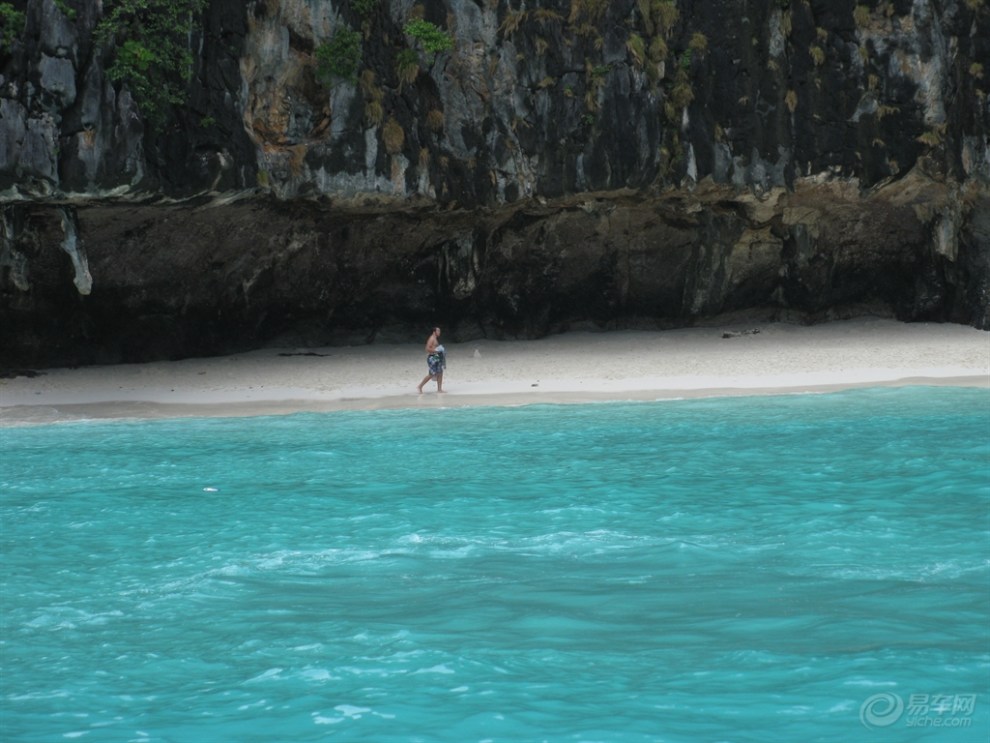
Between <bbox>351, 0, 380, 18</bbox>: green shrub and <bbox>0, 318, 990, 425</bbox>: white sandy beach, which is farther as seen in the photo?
<bbox>351, 0, 380, 18</bbox>: green shrub

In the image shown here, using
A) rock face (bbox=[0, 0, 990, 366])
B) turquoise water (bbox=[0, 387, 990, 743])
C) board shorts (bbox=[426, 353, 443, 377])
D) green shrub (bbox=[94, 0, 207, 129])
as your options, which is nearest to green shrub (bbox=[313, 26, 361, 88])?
rock face (bbox=[0, 0, 990, 366])

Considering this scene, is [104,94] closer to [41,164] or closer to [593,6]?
[41,164]

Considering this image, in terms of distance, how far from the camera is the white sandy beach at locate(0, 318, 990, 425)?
2028cm

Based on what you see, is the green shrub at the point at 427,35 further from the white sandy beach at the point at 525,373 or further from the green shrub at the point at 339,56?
the white sandy beach at the point at 525,373

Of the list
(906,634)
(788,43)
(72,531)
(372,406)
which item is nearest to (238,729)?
(906,634)

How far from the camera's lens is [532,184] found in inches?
966

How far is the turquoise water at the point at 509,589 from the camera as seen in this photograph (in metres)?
6.05

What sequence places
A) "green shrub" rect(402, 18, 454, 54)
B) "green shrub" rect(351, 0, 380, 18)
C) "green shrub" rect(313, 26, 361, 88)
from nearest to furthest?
"green shrub" rect(313, 26, 361, 88)
"green shrub" rect(351, 0, 380, 18)
"green shrub" rect(402, 18, 454, 54)

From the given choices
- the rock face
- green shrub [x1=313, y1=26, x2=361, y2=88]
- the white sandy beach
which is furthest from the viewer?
the rock face

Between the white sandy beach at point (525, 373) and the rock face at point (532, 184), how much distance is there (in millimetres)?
1311

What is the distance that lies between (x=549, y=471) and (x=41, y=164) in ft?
37.2

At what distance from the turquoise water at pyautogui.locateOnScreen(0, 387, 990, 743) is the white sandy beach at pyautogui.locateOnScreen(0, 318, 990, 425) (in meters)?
4.78

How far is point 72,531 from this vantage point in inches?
425

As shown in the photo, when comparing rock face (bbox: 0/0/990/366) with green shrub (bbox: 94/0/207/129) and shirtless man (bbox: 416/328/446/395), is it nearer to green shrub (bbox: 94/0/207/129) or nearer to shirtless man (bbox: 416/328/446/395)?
green shrub (bbox: 94/0/207/129)
